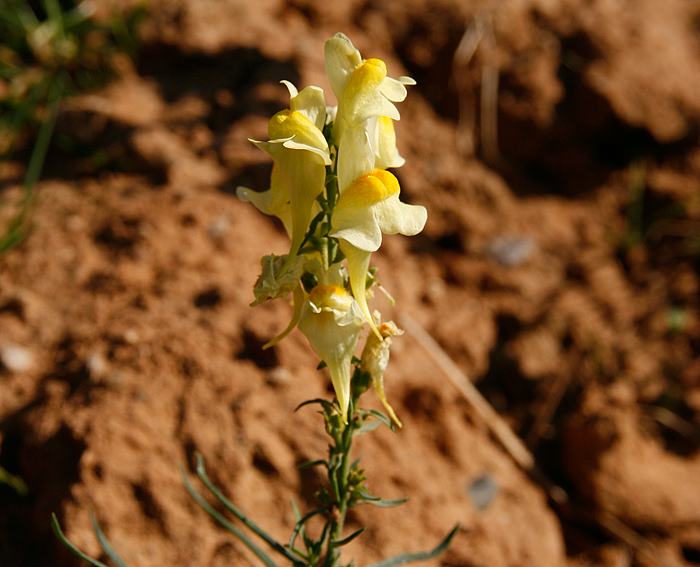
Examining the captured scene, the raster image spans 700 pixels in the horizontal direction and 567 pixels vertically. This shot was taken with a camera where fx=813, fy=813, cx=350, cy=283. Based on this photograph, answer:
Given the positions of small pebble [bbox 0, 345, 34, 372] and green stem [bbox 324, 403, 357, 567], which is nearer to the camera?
green stem [bbox 324, 403, 357, 567]

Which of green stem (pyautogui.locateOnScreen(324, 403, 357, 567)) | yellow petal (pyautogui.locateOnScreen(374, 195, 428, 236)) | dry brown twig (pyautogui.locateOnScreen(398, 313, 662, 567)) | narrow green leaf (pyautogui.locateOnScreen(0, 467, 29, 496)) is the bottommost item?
dry brown twig (pyautogui.locateOnScreen(398, 313, 662, 567))

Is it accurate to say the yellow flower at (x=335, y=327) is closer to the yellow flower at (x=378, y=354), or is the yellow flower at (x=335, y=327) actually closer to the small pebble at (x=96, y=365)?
the yellow flower at (x=378, y=354)

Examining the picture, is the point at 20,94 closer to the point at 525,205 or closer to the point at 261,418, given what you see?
the point at 261,418

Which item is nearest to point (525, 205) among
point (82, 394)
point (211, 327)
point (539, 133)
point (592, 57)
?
point (539, 133)

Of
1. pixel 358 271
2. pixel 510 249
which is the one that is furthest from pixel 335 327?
pixel 510 249

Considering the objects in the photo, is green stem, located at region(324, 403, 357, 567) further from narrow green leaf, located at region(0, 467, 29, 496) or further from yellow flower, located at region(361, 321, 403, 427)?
narrow green leaf, located at region(0, 467, 29, 496)

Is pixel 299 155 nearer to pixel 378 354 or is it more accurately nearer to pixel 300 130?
pixel 300 130

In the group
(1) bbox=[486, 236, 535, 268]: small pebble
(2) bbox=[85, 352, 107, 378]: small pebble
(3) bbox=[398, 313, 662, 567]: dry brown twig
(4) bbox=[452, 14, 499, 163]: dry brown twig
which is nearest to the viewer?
(2) bbox=[85, 352, 107, 378]: small pebble

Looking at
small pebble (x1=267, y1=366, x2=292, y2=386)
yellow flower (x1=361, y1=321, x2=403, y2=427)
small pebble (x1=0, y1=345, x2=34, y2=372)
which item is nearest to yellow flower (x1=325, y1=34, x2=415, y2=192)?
yellow flower (x1=361, y1=321, x2=403, y2=427)
